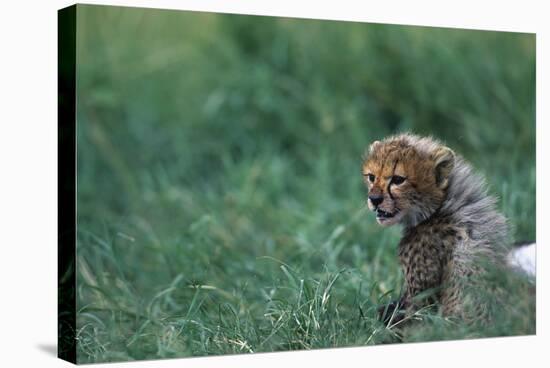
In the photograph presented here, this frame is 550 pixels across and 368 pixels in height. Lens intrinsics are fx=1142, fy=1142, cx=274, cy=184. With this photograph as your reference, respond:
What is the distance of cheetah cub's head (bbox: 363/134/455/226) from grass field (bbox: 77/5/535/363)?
16.2 inches

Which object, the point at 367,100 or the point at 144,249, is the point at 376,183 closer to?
the point at 144,249

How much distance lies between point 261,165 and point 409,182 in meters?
A: 3.22

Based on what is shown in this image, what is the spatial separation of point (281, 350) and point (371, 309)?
0.50m

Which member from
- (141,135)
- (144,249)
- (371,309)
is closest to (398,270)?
(371,309)

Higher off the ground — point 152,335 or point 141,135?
point 141,135

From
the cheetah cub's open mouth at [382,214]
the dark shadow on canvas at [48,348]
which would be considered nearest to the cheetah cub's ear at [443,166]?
the cheetah cub's open mouth at [382,214]

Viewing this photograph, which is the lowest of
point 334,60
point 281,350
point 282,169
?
point 281,350

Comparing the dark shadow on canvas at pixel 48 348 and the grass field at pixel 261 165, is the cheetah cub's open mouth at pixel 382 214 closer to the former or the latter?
the grass field at pixel 261 165

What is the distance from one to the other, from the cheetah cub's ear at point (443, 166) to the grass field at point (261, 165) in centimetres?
56

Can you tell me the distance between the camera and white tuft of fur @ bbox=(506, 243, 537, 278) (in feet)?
19.6

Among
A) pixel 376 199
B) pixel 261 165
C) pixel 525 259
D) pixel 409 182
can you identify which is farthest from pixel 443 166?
pixel 261 165

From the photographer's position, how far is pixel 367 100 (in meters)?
8.97

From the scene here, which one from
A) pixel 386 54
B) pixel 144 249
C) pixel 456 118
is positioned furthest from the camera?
pixel 386 54

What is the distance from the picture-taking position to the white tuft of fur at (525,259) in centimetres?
596
